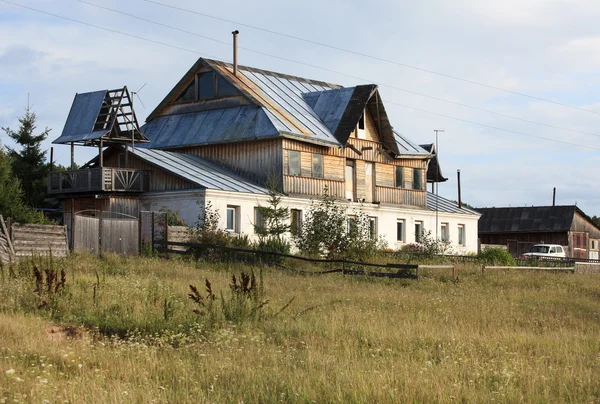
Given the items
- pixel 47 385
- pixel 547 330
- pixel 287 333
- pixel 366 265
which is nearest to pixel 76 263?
pixel 366 265

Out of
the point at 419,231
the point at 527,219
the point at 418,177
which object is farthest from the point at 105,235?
the point at 527,219

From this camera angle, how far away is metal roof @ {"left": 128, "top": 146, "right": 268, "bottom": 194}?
36875mm

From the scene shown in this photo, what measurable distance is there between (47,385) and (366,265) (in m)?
19.6

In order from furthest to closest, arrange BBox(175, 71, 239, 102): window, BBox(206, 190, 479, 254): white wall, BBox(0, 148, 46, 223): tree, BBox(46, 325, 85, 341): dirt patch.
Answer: BBox(175, 71, 239, 102): window, BBox(0, 148, 46, 223): tree, BBox(206, 190, 479, 254): white wall, BBox(46, 325, 85, 341): dirt patch

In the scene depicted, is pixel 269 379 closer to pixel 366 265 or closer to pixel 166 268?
pixel 166 268

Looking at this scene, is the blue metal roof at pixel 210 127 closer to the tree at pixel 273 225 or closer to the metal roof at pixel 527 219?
the tree at pixel 273 225

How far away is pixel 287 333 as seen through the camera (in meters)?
14.6

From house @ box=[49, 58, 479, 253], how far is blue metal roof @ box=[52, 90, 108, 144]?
6cm

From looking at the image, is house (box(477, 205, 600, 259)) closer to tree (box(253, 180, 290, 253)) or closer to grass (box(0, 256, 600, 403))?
tree (box(253, 180, 290, 253))

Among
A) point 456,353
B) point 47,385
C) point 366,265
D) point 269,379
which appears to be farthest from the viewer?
point 366,265

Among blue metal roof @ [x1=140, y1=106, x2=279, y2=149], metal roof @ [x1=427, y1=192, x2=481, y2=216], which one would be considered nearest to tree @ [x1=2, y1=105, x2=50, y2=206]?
blue metal roof @ [x1=140, y1=106, x2=279, y2=149]

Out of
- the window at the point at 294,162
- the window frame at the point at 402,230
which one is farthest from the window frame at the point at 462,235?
the window at the point at 294,162

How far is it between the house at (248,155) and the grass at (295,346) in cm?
1486

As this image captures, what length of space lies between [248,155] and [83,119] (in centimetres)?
821
